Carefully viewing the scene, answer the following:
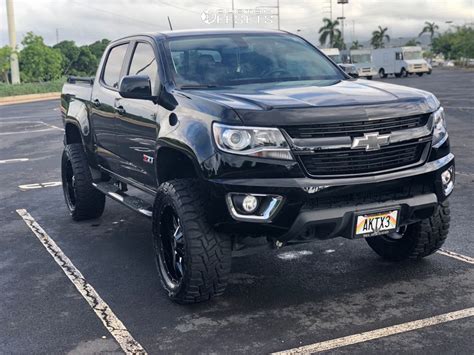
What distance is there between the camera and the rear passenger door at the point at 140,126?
212 inches

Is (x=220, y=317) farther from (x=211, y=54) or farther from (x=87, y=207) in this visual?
(x=87, y=207)

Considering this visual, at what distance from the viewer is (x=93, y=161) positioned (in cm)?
720

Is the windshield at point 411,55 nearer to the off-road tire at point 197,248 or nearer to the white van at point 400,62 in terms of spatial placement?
the white van at point 400,62

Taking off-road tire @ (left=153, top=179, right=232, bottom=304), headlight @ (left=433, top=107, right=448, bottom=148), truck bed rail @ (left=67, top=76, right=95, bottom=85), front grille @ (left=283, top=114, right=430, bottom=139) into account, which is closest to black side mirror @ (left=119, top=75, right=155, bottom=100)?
off-road tire @ (left=153, top=179, right=232, bottom=304)

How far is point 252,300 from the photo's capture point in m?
4.92

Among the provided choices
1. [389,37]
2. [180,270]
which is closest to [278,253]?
[180,270]

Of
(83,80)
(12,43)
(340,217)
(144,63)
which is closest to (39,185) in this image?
(83,80)

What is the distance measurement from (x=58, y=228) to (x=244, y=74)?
3.13 metres

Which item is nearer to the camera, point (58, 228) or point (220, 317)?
point (220, 317)

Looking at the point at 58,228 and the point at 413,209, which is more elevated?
the point at 413,209

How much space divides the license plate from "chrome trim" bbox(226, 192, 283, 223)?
55 centimetres

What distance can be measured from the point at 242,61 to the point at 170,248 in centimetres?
169

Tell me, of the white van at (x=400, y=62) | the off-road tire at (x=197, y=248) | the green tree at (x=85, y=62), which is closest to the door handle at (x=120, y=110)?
the off-road tire at (x=197, y=248)

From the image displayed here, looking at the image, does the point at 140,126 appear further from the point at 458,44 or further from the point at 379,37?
the point at 379,37
